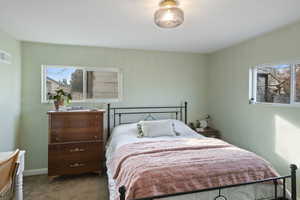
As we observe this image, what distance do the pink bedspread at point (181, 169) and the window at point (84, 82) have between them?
5.49 ft

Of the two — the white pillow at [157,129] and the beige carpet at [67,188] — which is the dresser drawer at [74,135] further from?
the white pillow at [157,129]

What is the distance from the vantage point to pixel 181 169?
1749mm

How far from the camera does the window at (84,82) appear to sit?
3.42 m

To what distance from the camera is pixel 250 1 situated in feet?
6.04

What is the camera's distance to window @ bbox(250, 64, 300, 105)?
254cm

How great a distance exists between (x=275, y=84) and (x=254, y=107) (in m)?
0.46

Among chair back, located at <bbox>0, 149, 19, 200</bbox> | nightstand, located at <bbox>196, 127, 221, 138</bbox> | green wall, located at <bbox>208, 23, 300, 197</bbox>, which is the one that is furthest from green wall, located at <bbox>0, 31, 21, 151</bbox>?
green wall, located at <bbox>208, 23, 300, 197</bbox>

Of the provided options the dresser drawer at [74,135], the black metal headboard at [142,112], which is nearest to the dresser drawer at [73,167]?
the dresser drawer at [74,135]

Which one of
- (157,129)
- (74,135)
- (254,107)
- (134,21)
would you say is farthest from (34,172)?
(254,107)

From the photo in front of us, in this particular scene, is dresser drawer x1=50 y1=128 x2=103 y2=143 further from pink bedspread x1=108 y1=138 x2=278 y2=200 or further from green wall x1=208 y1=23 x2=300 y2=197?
green wall x1=208 y1=23 x2=300 y2=197

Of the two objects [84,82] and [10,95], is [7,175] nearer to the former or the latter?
[10,95]

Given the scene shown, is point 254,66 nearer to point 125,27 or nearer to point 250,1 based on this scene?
point 250,1

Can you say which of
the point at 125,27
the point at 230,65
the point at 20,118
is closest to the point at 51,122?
the point at 20,118

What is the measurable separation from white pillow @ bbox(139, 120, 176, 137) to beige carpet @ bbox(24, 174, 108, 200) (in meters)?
1.05
